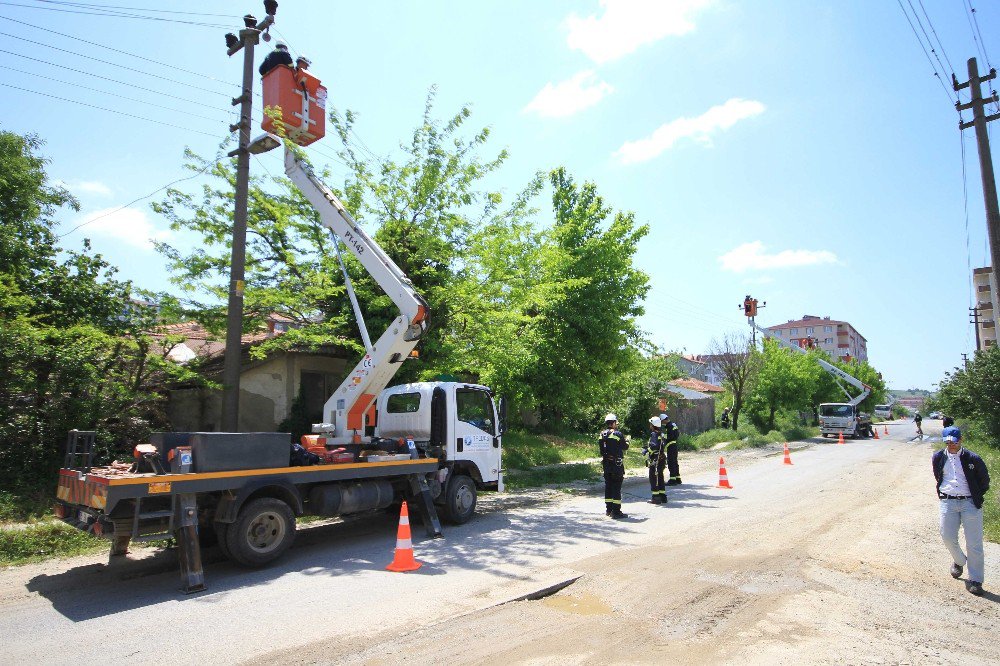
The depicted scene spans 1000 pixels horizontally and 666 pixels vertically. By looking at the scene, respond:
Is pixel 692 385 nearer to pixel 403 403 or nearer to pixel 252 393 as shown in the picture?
pixel 252 393

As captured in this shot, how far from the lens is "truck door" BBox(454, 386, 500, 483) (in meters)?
9.97

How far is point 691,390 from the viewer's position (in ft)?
148

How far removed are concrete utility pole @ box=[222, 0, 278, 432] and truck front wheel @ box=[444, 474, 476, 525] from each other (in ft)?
12.5

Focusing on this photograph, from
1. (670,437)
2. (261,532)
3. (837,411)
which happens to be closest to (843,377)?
(837,411)

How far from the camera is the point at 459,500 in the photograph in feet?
32.0

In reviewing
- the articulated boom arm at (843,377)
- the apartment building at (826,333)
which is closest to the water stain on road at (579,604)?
the articulated boom arm at (843,377)

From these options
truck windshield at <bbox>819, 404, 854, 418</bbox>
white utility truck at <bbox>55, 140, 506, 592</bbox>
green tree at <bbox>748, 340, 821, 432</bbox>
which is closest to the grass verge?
white utility truck at <bbox>55, 140, 506, 592</bbox>

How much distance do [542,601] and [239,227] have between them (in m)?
Answer: 7.84

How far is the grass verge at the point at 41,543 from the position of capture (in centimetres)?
752

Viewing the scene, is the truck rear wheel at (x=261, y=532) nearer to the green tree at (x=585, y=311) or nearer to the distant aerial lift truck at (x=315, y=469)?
the distant aerial lift truck at (x=315, y=469)

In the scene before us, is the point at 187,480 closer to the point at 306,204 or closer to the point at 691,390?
the point at 306,204

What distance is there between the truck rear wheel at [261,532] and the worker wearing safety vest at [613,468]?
5513mm

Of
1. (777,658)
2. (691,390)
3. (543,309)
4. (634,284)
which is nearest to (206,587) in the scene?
(777,658)

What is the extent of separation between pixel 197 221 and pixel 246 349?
14.3 feet
